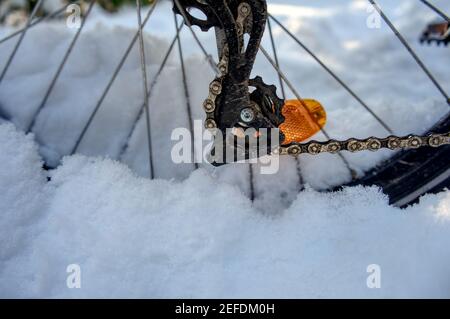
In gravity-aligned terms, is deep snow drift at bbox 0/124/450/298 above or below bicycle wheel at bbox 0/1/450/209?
below

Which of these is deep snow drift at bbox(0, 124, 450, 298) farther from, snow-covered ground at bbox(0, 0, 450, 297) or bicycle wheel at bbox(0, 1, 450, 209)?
bicycle wheel at bbox(0, 1, 450, 209)

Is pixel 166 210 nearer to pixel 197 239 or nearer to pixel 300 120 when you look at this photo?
pixel 197 239

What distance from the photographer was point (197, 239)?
53.4 inches

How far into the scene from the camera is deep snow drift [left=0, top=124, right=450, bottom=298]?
1240 millimetres

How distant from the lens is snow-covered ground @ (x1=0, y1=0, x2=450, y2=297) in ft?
4.12

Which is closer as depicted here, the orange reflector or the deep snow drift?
the deep snow drift

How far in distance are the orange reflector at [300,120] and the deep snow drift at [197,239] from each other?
208 mm

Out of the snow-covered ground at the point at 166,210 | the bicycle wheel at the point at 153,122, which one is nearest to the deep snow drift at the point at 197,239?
the snow-covered ground at the point at 166,210

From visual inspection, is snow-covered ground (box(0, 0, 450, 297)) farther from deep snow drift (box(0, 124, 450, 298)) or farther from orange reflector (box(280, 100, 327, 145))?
orange reflector (box(280, 100, 327, 145))

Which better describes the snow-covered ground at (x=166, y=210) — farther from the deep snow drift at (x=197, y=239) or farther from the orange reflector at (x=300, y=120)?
the orange reflector at (x=300, y=120)

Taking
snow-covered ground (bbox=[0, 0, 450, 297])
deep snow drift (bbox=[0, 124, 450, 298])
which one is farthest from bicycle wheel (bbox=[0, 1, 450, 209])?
deep snow drift (bbox=[0, 124, 450, 298])

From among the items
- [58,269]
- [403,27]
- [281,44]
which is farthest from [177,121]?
[403,27]

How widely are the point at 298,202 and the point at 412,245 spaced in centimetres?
37

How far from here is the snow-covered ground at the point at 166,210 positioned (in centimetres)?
125
